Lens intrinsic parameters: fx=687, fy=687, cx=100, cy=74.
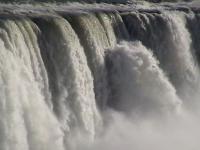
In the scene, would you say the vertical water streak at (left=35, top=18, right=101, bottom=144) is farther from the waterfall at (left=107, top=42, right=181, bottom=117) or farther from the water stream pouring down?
the waterfall at (left=107, top=42, right=181, bottom=117)

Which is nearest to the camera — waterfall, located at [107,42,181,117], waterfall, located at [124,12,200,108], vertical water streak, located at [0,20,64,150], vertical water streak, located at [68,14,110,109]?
vertical water streak, located at [0,20,64,150]

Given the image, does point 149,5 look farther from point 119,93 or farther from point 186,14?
point 119,93

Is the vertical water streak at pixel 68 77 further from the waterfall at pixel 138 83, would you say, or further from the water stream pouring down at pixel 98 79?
the waterfall at pixel 138 83

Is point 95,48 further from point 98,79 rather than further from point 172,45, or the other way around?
point 172,45

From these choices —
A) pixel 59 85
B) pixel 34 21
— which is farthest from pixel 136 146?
pixel 34 21

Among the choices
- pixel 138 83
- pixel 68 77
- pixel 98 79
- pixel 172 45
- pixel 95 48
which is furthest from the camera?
pixel 172 45

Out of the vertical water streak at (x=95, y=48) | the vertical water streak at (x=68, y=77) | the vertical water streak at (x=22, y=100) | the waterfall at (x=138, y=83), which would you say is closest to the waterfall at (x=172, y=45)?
the waterfall at (x=138, y=83)

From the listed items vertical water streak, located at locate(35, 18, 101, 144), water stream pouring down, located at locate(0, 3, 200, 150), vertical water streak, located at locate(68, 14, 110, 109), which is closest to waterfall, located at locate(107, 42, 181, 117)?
water stream pouring down, located at locate(0, 3, 200, 150)

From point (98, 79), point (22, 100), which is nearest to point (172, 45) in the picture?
point (98, 79)
